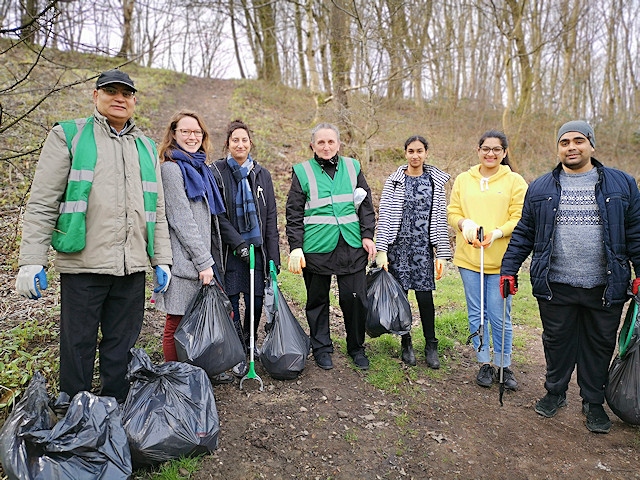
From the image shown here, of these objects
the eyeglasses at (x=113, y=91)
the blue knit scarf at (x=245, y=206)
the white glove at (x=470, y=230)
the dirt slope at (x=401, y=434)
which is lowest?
the dirt slope at (x=401, y=434)

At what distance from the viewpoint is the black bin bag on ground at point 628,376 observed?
2871 millimetres

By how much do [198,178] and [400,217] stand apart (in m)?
1.62

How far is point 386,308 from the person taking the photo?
369cm

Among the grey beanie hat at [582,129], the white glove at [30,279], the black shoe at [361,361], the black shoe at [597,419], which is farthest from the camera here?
the black shoe at [361,361]

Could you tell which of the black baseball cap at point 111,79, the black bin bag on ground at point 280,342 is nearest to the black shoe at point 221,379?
the black bin bag on ground at point 280,342

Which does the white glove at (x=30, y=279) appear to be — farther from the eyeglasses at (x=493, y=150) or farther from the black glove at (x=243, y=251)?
the eyeglasses at (x=493, y=150)

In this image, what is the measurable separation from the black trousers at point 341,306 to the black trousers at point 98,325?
1.39 meters

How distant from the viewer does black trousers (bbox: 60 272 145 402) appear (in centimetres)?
247

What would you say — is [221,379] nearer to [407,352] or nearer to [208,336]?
[208,336]

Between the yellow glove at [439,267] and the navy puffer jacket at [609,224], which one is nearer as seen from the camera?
the navy puffer jacket at [609,224]

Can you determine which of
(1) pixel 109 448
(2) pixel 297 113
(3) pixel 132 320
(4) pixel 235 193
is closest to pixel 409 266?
(4) pixel 235 193

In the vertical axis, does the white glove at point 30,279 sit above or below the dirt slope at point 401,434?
above

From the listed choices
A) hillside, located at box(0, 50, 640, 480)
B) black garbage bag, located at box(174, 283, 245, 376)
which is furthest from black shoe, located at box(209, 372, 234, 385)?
black garbage bag, located at box(174, 283, 245, 376)

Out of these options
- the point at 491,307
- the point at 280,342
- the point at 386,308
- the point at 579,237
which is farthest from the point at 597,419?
the point at 280,342
